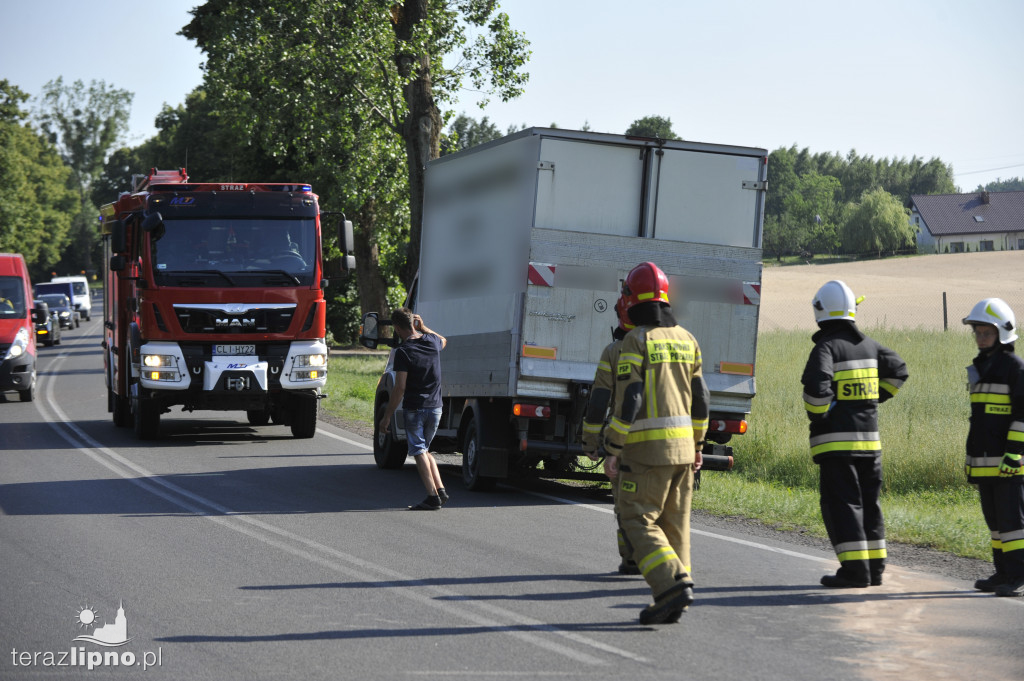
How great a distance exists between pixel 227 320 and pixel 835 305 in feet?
30.8

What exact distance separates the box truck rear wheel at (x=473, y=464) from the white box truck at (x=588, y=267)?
41mm

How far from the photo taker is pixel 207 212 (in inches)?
615

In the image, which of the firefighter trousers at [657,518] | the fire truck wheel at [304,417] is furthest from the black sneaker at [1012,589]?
the fire truck wheel at [304,417]

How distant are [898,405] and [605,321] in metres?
9.08

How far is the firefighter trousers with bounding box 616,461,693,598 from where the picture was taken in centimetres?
652

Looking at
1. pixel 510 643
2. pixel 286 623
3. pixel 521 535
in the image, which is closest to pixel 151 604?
pixel 286 623

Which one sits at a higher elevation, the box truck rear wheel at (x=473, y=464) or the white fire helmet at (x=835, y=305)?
the white fire helmet at (x=835, y=305)

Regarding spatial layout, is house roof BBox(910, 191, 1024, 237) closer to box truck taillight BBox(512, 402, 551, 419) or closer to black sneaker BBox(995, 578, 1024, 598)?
box truck taillight BBox(512, 402, 551, 419)

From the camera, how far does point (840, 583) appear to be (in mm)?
7695

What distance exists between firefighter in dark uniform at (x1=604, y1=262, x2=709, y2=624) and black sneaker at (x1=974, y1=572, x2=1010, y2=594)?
6.97ft

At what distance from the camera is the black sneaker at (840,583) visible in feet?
25.2

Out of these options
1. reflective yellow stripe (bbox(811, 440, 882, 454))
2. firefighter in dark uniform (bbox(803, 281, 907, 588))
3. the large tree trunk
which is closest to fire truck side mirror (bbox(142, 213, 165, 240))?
the large tree trunk

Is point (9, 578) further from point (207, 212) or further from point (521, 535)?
point (207, 212)

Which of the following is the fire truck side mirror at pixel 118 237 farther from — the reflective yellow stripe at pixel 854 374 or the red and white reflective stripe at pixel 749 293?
the reflective yellow stripe at pixel 854 374
